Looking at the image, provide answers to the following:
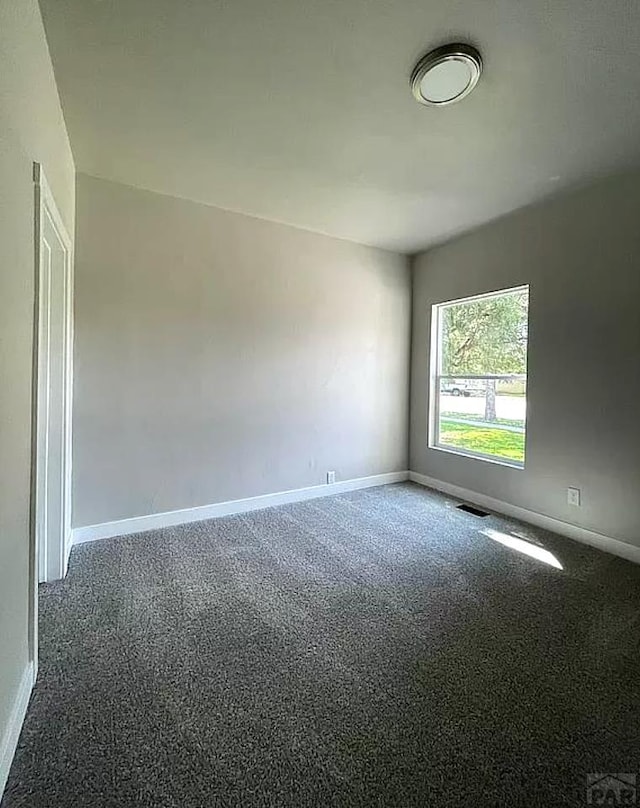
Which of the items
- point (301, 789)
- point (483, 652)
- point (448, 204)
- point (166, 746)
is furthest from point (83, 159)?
point (483, 652)

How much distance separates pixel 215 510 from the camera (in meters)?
3.58

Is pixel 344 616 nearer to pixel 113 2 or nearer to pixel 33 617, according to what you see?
pixel 33 617

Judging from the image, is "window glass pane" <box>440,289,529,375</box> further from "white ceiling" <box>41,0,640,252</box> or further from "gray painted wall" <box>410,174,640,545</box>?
"white ceiling" <box>41,0,640,252</box>

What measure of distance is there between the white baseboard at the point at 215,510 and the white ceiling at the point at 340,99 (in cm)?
253

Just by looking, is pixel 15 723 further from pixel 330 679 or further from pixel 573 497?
pixel 573 497

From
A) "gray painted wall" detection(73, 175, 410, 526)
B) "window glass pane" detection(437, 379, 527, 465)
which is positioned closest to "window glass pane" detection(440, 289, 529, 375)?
"window glass pane" detection(437, 379, 527, 465)

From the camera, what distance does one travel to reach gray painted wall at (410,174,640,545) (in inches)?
112

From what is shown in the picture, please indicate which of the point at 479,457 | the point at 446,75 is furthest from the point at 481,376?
the point at 446,75

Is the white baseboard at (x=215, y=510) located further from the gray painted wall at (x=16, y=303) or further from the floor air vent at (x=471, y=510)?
the gray painted wall at (x=16, y=303)

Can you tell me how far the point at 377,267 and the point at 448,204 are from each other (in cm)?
116

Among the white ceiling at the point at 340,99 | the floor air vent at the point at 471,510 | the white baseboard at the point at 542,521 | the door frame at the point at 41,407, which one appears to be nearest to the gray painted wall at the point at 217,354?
the door frame at the point at 41,407

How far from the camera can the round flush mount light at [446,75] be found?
5.90 ft

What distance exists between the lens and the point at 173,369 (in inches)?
131

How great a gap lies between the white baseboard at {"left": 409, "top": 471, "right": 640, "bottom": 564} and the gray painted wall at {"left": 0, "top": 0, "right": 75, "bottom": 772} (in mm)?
3434
